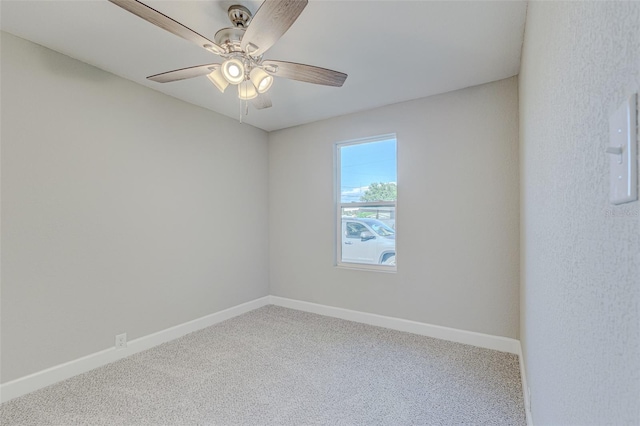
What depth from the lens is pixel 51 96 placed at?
7.48ft

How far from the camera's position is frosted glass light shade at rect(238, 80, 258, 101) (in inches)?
82.7

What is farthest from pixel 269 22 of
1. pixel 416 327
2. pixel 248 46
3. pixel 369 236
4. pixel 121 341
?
pixel 416 327

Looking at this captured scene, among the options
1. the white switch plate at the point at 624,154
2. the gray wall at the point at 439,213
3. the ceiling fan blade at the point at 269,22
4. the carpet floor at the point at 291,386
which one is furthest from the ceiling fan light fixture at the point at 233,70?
the carpet floor at the point at 291,386

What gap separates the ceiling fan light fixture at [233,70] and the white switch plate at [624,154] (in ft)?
5.89

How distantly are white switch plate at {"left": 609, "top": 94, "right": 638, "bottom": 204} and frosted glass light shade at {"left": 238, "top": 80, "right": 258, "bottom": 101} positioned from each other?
2.01 m

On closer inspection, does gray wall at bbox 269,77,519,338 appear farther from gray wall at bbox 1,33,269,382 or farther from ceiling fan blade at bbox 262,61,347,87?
ceiling fan blade at bbox 262,61,347,87

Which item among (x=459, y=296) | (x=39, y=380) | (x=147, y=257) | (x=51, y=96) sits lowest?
(x=39, y=380)

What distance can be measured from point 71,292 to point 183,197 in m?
1.26

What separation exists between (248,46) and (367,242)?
2.52 meters

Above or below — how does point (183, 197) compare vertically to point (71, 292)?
above

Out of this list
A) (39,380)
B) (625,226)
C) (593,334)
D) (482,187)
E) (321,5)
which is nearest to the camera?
(625,226)

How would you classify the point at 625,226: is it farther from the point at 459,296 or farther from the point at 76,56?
the point at 76,56

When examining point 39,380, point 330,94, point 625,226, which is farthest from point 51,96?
point 625,226

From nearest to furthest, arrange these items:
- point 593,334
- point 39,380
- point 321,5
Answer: point 593,334, point 321,5, point 39,380
